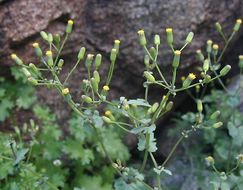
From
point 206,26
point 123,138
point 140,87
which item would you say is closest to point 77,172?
point 123,138

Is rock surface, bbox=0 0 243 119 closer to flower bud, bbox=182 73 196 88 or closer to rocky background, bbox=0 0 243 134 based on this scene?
rocky background, bbox=0 0 243 134

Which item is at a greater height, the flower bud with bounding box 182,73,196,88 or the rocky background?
the flower bud with bounding box 182,73,196,88

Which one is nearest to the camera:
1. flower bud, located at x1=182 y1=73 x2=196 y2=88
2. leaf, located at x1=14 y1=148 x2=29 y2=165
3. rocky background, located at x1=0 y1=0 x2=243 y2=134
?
flower bud, located at x1=182 y1=73 x2=196 y2=88

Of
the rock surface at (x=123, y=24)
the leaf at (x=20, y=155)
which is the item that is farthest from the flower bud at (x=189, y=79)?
the rock surface at (x=123, y=24)

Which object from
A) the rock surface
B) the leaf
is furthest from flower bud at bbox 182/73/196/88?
the rock surface

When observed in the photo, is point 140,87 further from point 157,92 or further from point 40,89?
point 40,89

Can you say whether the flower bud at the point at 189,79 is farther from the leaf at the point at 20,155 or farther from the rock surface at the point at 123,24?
the rock surface at the point at 123,24

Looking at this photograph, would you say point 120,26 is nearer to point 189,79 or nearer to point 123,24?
point 123,24

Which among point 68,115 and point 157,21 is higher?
point 157,21
